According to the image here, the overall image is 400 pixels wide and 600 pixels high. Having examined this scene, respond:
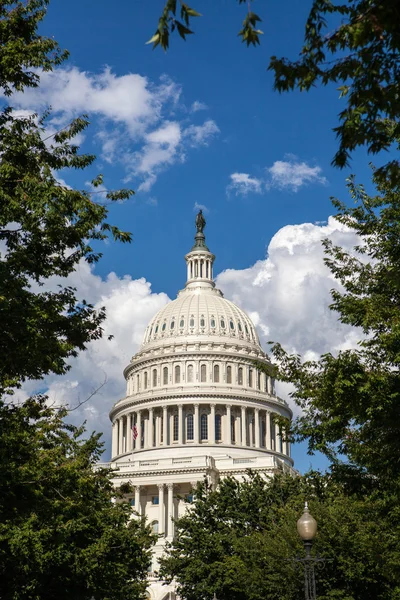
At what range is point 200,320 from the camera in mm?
131750

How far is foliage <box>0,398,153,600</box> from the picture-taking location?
2936 centimetres

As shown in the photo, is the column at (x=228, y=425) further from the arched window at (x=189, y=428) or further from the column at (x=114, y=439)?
the column at (x=114, y=439)

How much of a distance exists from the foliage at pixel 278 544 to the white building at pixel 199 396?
5027cm

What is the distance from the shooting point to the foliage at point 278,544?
123 feet

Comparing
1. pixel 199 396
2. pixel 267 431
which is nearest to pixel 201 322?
pixel 199 396

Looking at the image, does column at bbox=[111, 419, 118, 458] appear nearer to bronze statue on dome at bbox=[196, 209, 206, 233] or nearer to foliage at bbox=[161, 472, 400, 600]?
bronze statue on dome at bbox=[196, 209, 206, 233]

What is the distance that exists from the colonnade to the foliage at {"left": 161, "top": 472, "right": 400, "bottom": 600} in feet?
177

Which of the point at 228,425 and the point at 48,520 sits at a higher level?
the point at 228,425

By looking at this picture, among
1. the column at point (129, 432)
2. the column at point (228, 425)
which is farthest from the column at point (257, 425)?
the column at point (129, 432)

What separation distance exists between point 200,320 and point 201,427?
59.5 feet

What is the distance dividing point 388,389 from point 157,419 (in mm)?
103795

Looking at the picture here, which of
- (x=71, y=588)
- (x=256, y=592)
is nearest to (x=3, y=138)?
(x=71, y=588)

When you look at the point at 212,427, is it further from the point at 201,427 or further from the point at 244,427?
the point at 244,427

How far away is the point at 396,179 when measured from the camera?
11.0 m
